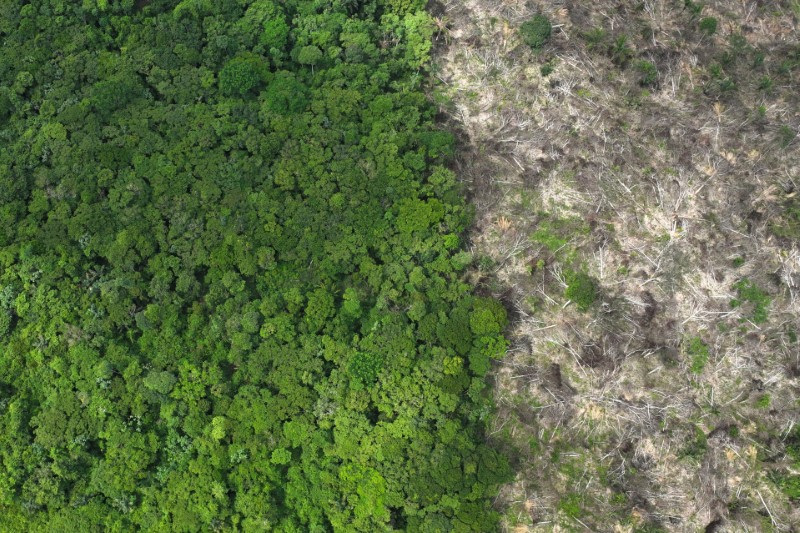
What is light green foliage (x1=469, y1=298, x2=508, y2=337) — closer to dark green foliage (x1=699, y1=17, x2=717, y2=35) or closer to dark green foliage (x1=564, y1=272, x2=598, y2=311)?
dark green foliage (x1=564, y1=272, x2=598, y2=311)

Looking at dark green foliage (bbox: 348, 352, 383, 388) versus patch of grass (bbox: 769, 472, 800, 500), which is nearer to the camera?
patch of grass (bbox: 769, 472, 800, 500)

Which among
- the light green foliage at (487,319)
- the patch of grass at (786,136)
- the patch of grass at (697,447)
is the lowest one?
the patch of grass at (697,447)

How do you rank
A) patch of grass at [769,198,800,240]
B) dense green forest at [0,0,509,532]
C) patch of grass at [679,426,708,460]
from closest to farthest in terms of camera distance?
1. dense green forest at [0,0,509,532]
2. patch of grass at [679,426,708,460]
3. patch of grass at [769,198,800,240]

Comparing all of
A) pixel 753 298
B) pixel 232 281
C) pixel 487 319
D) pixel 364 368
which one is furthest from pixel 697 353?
pixel 232 281

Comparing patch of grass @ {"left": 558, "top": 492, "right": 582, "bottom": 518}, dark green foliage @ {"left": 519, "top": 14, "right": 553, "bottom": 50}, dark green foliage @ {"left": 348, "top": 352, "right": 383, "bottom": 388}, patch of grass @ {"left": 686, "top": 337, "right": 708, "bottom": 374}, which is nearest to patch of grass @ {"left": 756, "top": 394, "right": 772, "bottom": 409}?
patch of grass @ {"left": 686, "top": 337, "right": 708, "bottom": 374}

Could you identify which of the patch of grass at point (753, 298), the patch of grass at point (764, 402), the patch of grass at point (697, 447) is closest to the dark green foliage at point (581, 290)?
the patch of grass at point (753, 298)

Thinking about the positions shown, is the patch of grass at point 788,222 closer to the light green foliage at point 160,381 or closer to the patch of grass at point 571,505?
the patch of grass at point 571,505

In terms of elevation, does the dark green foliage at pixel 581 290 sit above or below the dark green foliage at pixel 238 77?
below

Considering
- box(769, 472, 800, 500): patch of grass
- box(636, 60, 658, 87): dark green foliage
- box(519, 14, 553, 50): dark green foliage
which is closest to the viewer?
box(769, 472, 800, 500): patch of grass
